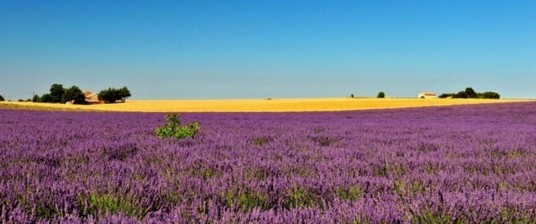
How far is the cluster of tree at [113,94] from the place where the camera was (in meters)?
75.9

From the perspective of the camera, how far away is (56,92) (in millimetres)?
84812

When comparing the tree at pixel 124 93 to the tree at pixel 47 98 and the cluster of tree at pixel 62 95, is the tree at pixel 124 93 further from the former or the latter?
the tree at pixel 47 98

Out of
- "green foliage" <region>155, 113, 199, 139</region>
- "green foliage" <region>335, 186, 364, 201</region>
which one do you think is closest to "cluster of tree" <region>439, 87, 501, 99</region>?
"green foliage" <region>155, 113, 199, 139</region>

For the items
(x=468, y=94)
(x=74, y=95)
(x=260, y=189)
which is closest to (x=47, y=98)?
(x=74, y=95)

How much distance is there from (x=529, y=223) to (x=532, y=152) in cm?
393

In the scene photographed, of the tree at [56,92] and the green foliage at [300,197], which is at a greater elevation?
the tree at [56,92]

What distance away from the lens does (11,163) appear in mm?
4234

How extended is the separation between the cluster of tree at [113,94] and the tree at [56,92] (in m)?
11.4

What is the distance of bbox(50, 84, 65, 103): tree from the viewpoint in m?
83.6

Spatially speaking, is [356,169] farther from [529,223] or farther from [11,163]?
[11,163]

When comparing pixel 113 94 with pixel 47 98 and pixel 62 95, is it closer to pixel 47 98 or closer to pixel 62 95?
pixel 62 95

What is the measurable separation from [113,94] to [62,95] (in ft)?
28.7

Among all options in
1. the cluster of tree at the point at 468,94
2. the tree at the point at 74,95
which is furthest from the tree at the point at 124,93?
the cluster of tree at the point at 468,94

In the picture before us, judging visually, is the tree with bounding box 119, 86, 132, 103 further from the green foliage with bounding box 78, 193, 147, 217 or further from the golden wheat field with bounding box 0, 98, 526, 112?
the green foliage with bounding box 78, 193, 147, 217
